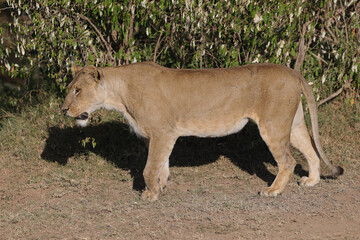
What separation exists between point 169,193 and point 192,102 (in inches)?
42.5

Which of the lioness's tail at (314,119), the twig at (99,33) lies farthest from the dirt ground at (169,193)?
the twig at (99,33)

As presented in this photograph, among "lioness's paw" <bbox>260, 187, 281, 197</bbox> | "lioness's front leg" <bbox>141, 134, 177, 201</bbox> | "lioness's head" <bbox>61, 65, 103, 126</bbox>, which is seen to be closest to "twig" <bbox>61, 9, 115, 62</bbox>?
"lioness's head" <bbox>61, 65, 103, 126</bbox>

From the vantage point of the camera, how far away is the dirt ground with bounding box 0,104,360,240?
4.99 metres

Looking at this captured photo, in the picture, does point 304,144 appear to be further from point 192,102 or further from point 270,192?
point 192,102

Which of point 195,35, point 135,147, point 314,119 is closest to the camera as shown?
point 314,119

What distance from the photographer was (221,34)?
7.12 m

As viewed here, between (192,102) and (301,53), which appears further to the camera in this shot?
(301,53)

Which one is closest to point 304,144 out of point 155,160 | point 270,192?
point 270,192

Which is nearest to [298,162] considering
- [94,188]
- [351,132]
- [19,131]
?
[351,132]

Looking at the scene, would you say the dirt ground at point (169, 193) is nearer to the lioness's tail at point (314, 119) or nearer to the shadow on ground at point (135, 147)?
the shadow on ground at point (135, 147)

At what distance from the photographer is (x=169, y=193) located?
6195mm

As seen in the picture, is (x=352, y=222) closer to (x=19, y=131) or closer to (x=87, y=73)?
(x=87, y=73)

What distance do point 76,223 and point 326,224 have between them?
235 centimetres

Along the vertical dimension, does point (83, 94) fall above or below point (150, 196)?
above
